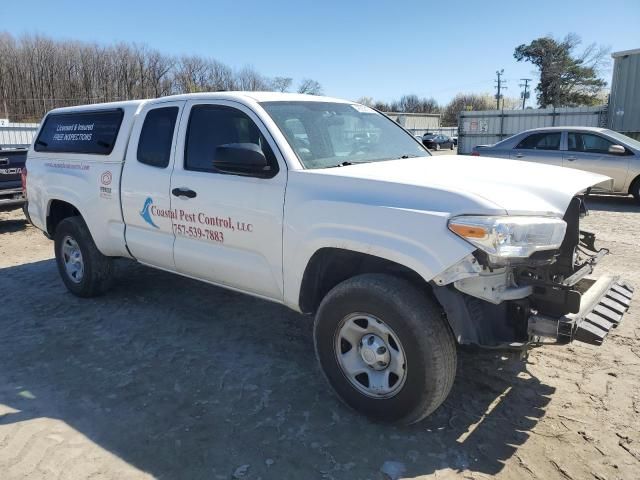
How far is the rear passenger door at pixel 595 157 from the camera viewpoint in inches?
420

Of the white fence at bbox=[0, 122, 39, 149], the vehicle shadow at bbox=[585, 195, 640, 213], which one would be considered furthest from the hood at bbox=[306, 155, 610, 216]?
the white fence at bbox=[0, 122, 39, 149]

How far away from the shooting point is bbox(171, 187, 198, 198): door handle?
4.02 meters

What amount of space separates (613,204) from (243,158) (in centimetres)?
1012

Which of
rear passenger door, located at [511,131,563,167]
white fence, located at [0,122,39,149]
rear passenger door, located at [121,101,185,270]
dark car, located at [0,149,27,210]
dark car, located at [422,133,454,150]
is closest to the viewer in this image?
rear passenger door, located at [121,101,185,270]

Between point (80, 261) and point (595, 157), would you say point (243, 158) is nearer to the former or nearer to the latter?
point (80, 261)

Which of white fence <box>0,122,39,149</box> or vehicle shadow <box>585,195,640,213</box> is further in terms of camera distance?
white fence <box>0,122,39,149</box>

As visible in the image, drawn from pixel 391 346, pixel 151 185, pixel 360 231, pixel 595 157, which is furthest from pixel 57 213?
pixel 595 157

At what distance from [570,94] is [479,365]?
198 ft

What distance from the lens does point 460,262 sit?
2662mm

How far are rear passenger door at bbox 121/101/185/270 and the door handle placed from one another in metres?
0.10

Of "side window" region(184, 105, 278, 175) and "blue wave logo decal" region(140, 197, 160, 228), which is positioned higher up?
"side window" region(184, 105, 278, 175)

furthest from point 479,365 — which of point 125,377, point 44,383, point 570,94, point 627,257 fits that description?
point 570,94

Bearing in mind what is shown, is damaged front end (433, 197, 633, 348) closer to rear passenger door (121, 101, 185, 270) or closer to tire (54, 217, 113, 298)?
rear passenger door (121, 101, 185, 270)

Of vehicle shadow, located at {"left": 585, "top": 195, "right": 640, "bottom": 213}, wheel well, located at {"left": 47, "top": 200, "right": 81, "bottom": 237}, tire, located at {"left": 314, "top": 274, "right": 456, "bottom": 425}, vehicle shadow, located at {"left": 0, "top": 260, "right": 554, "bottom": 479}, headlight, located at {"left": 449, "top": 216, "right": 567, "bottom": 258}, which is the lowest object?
vehicle shadow, located at {"left": 0, "top": 260, "right": 554, "bottom": 479}
